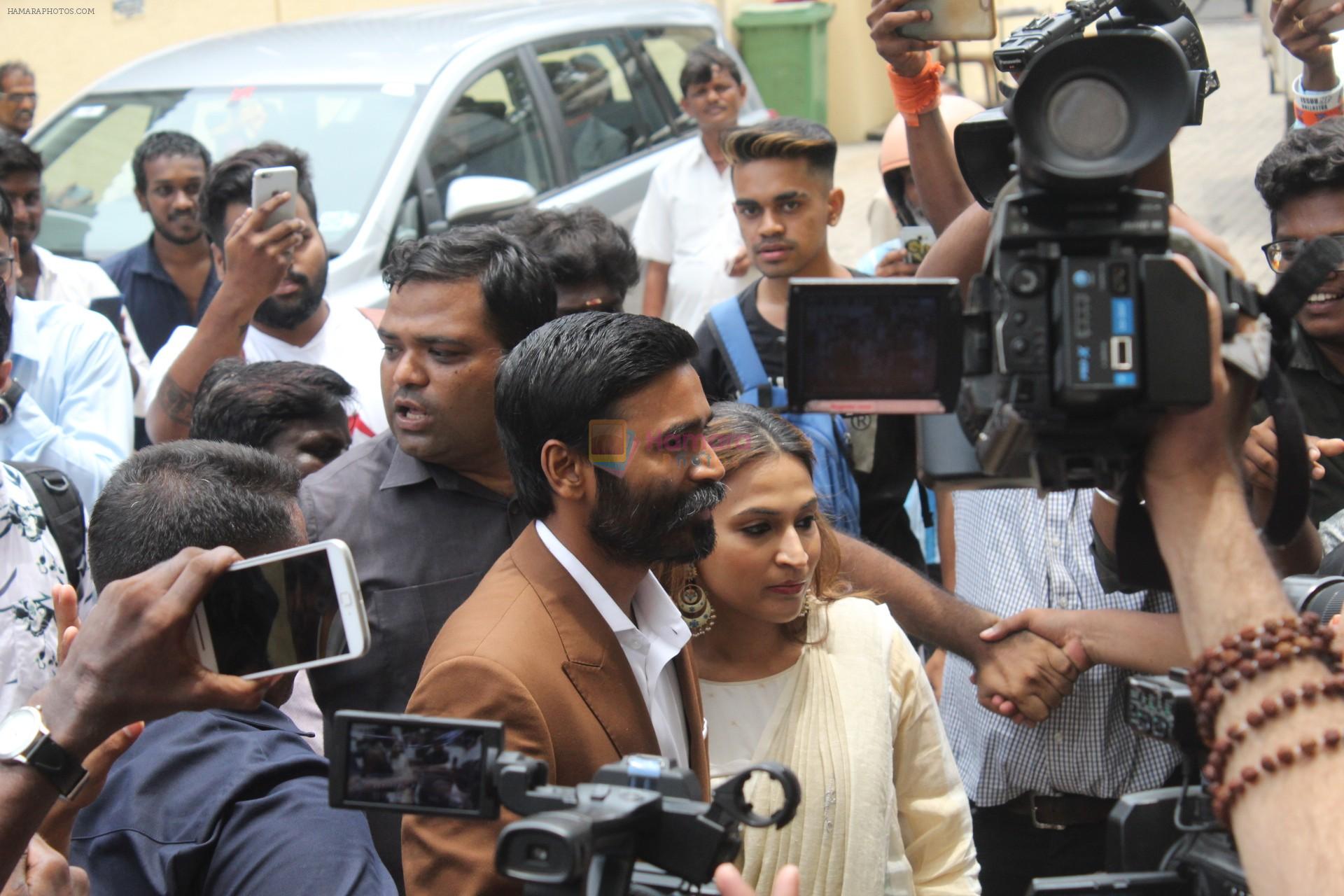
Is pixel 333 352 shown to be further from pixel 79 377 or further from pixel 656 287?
pixel 656 287

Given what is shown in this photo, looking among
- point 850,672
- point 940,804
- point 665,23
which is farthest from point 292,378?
point 665,23

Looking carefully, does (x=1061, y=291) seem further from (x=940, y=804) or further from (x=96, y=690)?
(x=940, y=804)

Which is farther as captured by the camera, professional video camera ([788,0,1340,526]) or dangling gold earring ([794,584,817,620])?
dangling gold earring ([794,584,817,620])

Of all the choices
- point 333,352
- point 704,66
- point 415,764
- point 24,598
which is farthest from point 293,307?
point 704,66

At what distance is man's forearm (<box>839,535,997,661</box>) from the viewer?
3279 millimetres

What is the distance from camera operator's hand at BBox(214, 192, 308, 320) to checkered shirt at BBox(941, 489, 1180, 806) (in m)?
2.02

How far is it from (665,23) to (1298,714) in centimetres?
729

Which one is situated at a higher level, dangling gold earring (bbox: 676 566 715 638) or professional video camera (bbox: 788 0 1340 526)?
professional video camera (bbox: 788 0 1340 526)

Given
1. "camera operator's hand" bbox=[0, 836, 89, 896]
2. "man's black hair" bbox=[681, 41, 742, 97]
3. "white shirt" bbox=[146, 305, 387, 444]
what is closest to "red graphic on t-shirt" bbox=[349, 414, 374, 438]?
"white shirt" bbox=[146, 305, 387, 444]

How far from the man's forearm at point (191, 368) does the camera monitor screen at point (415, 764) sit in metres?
2.75

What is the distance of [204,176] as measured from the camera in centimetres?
557

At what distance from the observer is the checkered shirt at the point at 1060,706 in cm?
323

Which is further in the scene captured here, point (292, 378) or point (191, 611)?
point (292, 378)

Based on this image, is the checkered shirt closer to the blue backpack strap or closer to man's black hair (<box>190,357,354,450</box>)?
the blue backpack strap
